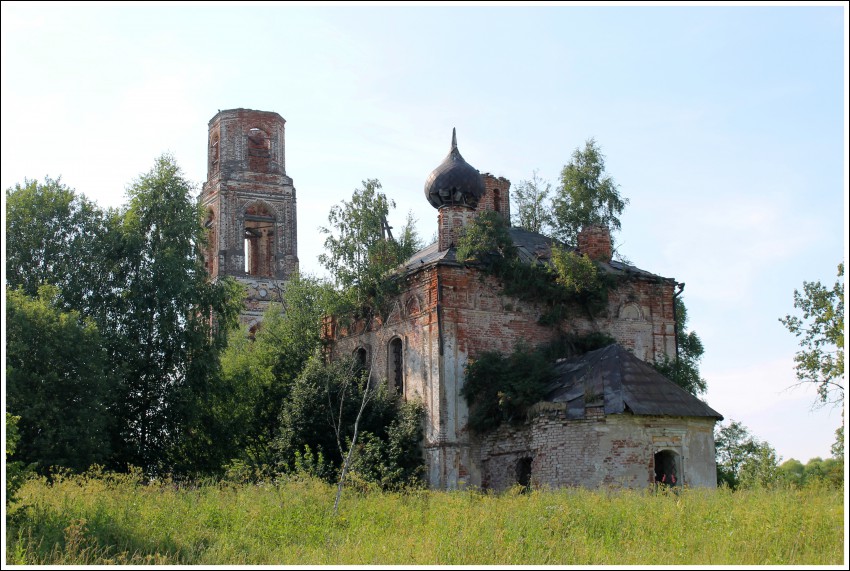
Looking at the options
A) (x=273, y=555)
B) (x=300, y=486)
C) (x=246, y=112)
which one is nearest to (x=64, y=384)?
(x=300, y=486)

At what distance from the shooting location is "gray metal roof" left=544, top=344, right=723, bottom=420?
16859mm

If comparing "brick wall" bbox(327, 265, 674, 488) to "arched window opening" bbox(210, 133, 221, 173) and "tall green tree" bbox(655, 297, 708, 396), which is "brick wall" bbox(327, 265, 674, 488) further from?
"arched window opening" bbox(210, 133, 221, 173)

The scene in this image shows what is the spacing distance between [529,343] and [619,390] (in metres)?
3.18

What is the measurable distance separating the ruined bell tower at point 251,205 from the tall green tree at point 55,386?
1379 centimetres

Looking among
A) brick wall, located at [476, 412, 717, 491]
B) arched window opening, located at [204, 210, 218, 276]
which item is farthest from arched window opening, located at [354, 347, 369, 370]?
arched window opening, located at [204, 210, 218, 276]

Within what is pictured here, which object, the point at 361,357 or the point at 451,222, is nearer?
the point at 451,222

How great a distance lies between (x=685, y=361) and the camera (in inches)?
997

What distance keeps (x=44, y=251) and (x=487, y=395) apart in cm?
1041

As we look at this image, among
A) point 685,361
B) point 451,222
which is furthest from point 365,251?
point 685,361

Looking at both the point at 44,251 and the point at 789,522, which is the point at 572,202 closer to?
the point at 44,251

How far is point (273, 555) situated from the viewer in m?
10.9

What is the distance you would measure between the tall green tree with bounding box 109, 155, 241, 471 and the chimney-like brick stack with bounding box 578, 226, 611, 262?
8265 mm

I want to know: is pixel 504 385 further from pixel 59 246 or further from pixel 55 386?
pixel 59 246

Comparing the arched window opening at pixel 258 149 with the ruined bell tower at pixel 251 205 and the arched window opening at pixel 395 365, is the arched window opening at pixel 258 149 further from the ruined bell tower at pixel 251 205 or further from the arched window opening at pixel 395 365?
the arched window opening at pixel 395 365
